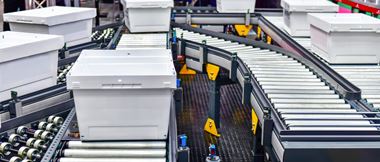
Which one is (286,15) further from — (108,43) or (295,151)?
(295,151)

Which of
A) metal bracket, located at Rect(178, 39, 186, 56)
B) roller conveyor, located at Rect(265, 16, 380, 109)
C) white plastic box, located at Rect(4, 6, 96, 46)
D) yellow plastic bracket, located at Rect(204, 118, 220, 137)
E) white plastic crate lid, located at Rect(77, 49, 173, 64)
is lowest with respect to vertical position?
yellow plastic bracket, located at Rect(204, 118, 220, 137)

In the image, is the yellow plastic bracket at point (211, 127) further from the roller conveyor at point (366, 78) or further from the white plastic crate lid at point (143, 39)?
the roller conveyor at point (366, 78)

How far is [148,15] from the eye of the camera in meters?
6.61

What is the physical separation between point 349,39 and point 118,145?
2945 millimetres

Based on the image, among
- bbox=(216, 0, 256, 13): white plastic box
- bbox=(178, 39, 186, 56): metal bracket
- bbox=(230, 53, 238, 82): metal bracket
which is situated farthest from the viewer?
bbox=(216, 0, 256, 13): white plastic box

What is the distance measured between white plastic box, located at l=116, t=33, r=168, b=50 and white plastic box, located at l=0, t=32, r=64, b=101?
157cm

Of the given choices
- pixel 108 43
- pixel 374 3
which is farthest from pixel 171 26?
pixel 374 3

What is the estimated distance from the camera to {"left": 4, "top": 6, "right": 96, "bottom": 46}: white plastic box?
16.5 feet

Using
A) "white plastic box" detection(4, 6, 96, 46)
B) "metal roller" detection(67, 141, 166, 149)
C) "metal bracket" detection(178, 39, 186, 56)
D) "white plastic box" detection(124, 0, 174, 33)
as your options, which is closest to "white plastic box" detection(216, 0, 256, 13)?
"white plastic box" detection(124, 0, 174, 33)

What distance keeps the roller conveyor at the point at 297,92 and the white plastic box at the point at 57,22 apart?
6.63 ft

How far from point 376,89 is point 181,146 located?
2145 mm

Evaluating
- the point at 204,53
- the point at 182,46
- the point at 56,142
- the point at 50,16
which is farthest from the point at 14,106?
the point at 182,46

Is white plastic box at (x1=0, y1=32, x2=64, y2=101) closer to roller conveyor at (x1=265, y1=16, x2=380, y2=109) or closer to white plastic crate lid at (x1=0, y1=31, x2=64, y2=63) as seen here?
white plastic crate lid at (x1=0, y1=31, x2=64, y2=63)

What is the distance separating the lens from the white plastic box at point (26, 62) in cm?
358
